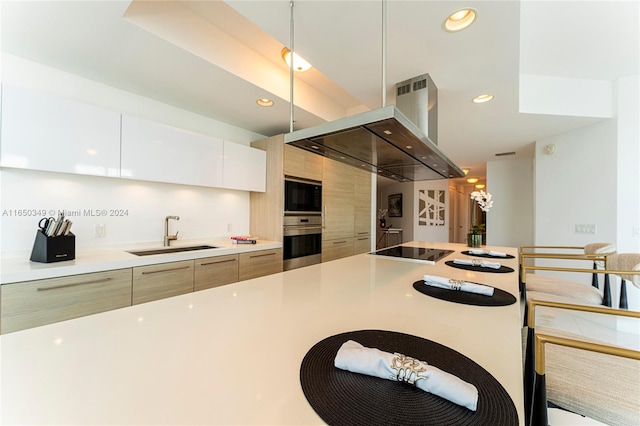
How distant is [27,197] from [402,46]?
2.75 metres

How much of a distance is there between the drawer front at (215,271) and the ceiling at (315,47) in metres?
1.50

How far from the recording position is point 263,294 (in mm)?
1062

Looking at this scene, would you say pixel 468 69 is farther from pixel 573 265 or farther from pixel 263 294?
pixel 573 265

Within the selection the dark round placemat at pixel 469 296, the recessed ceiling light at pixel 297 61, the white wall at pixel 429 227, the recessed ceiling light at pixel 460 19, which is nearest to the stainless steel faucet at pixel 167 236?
the recessed ceiling light at pixel 297 61

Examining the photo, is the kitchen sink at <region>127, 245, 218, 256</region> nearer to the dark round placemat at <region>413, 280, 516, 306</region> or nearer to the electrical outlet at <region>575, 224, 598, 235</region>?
the dark round placemat at <region>413, 280, 516, 306</region>

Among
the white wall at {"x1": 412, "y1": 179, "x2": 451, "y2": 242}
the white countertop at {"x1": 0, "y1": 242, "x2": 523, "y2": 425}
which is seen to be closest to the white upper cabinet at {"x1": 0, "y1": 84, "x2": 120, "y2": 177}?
the white countertop at {"x1": 0, "y1": 242, "x2": 523, "y2": 425}

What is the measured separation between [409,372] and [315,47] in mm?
1745

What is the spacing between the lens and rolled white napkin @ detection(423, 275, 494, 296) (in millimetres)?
1091

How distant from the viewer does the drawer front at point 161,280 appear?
1773 millimetres

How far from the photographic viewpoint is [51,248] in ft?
5.19

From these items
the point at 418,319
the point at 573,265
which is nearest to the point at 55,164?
the point at 418,319

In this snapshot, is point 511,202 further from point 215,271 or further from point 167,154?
point 167,154

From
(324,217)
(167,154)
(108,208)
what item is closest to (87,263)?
(108,208)

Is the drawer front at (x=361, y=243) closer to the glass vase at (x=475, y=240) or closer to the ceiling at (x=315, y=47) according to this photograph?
the glass vase at (x=475, y=240)
